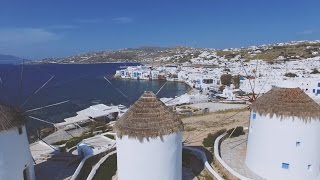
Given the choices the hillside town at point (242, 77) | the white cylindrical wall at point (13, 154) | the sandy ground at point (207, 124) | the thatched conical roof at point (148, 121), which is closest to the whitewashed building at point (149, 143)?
the thatched conical roof at point (148, 121)

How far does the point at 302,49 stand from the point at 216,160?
13975cm

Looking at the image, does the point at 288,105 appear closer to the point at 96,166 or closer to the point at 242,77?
the point at 96,166

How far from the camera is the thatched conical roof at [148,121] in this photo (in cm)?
1681

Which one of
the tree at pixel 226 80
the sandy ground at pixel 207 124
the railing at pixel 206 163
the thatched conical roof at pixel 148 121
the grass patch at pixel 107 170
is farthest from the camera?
the tree at pixel 226 80

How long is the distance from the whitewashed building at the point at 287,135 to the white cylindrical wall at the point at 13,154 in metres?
13.6

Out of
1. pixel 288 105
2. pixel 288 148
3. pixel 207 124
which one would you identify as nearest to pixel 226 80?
pixel 207 124

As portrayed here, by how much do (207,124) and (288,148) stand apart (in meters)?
16.7

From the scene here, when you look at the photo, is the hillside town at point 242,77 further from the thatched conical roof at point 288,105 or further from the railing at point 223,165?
the thatched conical roof at point 288,105

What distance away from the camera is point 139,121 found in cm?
1720

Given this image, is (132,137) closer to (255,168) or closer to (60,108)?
(255,168)

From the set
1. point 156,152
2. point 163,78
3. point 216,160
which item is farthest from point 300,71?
point 156,152

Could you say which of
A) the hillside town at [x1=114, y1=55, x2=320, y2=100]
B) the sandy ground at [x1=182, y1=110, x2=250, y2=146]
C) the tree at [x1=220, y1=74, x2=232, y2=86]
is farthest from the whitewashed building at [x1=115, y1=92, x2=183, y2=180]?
the tree at [x1=220, y1=74, x2=232, y2=86]

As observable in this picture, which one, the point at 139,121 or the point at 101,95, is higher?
the point at 139,121

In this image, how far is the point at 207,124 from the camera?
35.0 m
